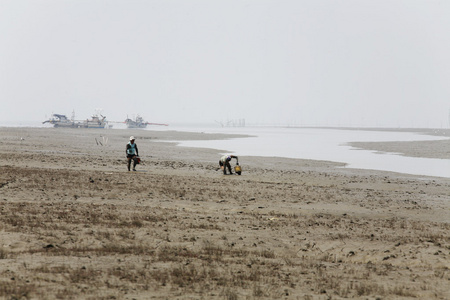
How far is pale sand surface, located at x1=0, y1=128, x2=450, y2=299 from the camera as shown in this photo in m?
8.53

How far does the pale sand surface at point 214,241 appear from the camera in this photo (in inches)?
336

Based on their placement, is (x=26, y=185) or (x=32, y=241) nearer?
(x=32, y=241)

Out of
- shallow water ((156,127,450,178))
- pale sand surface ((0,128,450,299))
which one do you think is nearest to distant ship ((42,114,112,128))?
shallow water ((156,127,450,178))

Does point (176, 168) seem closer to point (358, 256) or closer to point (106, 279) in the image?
point (358, 256)

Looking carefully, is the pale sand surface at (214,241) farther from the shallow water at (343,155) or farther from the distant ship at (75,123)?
the distant ship at (75,123)

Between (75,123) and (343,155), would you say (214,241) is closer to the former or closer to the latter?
(343,155)

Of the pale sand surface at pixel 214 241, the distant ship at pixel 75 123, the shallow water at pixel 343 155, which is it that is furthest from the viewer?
the distant ship at pixel 75 123

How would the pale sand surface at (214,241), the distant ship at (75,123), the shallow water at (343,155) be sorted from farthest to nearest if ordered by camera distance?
the distant ship at (75,123), the shallow water at (343,155), the pale sand surface at (214,241)

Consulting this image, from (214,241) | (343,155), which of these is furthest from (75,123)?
(214,241)

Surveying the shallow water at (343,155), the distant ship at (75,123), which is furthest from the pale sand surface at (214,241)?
the distant ship at (75,123)

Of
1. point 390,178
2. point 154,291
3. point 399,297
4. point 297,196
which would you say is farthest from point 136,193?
point 390,178

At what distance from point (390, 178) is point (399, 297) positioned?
75.4 ft

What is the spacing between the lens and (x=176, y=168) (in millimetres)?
32625

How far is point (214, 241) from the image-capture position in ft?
40.3
